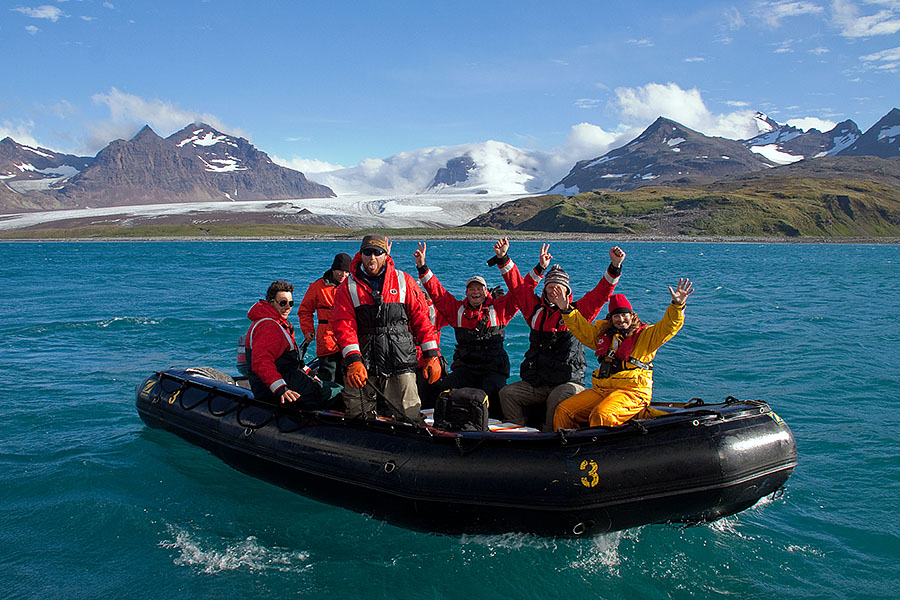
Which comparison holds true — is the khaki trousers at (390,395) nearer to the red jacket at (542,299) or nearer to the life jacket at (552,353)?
the life jacket at (552,353)

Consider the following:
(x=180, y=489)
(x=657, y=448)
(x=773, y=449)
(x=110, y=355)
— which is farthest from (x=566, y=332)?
(x=110, y=355)

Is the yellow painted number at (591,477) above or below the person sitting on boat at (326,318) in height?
below

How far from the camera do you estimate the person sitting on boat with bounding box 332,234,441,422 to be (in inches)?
208

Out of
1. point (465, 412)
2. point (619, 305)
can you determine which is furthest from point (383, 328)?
point (619, 305)

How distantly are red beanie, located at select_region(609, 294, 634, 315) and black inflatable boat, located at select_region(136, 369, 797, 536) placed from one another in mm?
878

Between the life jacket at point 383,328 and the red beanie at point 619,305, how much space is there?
1.78m

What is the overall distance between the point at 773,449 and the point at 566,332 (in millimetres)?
1910

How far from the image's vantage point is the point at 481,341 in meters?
6.27

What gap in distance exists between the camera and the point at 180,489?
21.0 ft

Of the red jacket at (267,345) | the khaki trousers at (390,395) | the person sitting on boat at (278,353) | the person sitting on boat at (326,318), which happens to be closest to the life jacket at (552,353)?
the khaki trousers at (390,395)

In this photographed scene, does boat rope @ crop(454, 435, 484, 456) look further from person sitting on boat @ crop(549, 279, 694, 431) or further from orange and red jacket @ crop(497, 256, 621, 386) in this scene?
orange and red jacket @ crop(497, 256, 621, 386)

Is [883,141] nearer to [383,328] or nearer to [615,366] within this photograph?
[615,366]

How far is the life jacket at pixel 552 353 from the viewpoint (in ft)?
19.0

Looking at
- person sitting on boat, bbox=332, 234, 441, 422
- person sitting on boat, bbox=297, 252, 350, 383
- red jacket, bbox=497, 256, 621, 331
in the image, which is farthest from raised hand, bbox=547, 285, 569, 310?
person sitting on boat, bbox=297, 252, 350, 383
